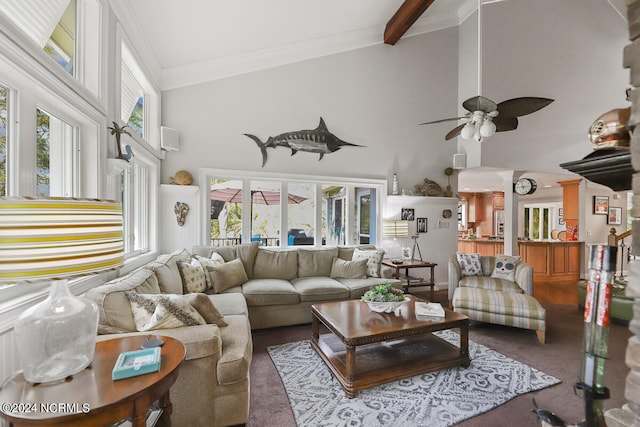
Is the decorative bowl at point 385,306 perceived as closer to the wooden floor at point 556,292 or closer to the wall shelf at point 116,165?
the wall shelf at point 116,165

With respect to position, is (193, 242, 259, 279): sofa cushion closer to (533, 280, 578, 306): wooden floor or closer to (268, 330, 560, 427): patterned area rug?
(268, 330, 560, 427): patterned area rug

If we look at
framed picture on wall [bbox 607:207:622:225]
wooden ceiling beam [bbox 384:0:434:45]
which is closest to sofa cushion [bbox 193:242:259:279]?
wooden ceiling beam [bbox 384:0:434:45]

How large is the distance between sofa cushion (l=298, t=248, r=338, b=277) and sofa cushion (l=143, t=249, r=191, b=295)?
1.60 m

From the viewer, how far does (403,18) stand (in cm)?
428

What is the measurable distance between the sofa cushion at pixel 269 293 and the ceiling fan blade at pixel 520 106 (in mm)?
2979

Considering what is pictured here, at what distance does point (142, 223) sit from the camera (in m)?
3.42

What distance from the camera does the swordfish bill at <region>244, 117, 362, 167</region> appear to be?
429cm

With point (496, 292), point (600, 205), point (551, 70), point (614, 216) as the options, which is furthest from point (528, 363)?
point (614, 216)

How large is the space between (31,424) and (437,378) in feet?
7.65

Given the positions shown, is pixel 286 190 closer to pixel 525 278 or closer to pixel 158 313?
pixel 158 313

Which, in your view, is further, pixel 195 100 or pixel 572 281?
pixel 572 281

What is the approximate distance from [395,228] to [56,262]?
13.4 feet

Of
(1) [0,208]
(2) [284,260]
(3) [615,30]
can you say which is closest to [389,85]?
(2) [284,260]

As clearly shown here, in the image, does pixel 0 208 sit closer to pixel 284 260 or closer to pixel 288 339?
pixel 288 339
